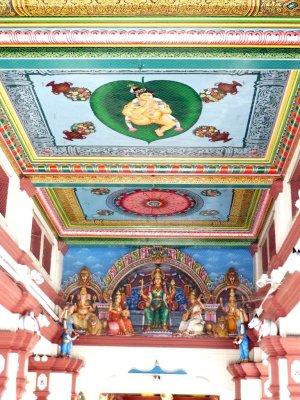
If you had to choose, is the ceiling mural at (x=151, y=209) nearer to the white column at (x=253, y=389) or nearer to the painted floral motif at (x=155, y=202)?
the painted floral motif at (x=155, y=202)

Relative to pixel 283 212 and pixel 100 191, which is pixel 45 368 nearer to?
pixel 100 191

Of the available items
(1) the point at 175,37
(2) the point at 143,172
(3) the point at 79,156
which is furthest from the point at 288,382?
(1) the point at 175,37

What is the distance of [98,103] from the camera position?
28.4ft

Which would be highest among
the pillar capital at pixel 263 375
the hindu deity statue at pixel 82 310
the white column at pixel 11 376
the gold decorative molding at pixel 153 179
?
the gold decorative molding at pixel 153 179

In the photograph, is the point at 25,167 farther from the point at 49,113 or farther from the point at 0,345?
the point at 0,345

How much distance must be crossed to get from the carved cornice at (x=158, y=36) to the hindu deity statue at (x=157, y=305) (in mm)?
8016

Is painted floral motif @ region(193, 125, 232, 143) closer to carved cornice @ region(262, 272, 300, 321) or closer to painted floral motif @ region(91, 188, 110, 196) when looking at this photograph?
carved cornice @ region(262, 272, 300, 321)

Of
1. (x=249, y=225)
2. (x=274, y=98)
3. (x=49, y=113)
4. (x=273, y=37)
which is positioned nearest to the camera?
(x=273, y=37)

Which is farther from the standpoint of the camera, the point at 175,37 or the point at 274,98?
the point at 274,98

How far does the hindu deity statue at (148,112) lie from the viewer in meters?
8.48

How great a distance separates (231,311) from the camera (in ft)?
45.7

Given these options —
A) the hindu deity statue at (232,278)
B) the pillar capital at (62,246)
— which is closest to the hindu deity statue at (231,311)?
the hindu deity statue at (232,278)

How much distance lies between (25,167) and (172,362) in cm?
556

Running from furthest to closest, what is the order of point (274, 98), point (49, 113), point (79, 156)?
point (79, 156) < point (49, 113) < point (274, 98)
